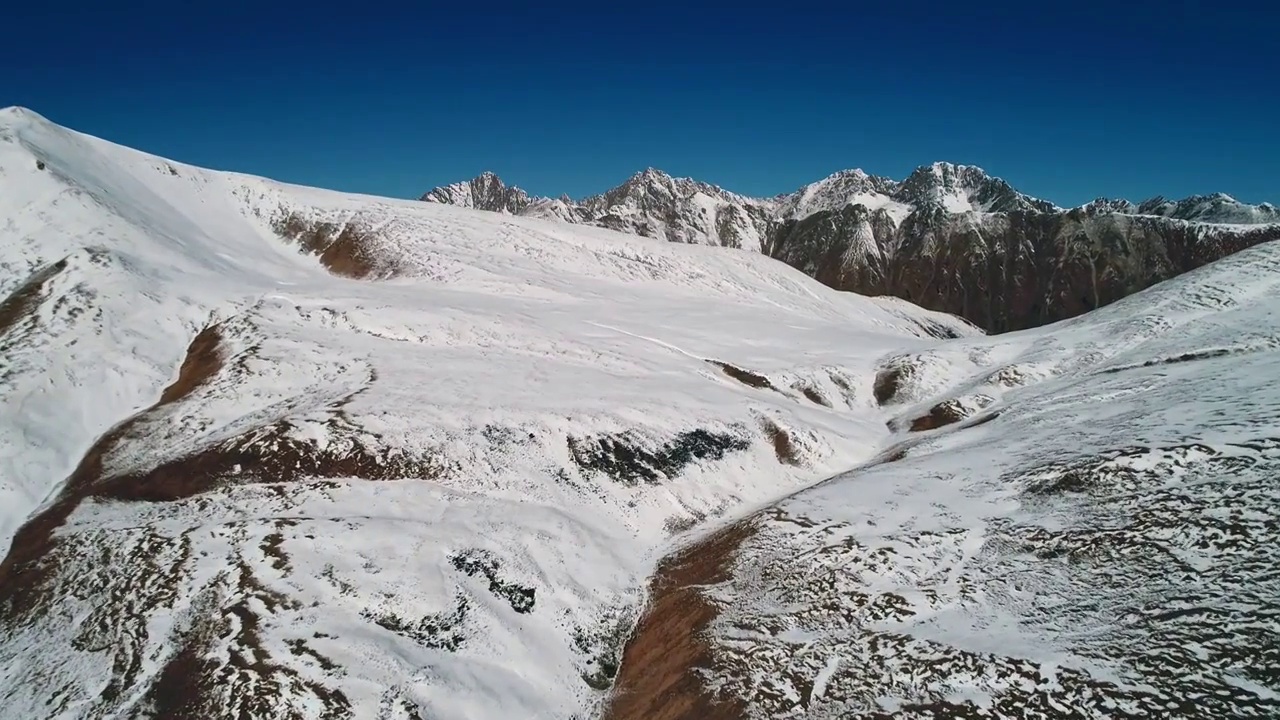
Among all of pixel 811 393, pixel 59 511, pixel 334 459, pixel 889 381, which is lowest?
pixel 59 511

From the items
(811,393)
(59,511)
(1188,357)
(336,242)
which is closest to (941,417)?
(811,393)

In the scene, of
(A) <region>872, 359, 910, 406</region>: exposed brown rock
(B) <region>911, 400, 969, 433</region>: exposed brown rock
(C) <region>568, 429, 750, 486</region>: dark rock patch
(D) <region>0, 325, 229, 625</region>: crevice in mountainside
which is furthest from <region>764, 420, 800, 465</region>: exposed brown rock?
(D) <region>0, 325, 229, 625</region>: crevice in mountainside

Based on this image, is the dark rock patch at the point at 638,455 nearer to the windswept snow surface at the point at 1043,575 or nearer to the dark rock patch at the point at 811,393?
the windswept snow surface at the point at 1043,575

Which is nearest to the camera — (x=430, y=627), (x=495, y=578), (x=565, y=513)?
(x=430, y=627)

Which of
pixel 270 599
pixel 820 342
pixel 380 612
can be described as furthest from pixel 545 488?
pixel 820 342

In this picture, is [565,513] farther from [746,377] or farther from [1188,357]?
[1188,357]

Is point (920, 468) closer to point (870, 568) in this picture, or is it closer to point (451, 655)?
point (870, 568)
